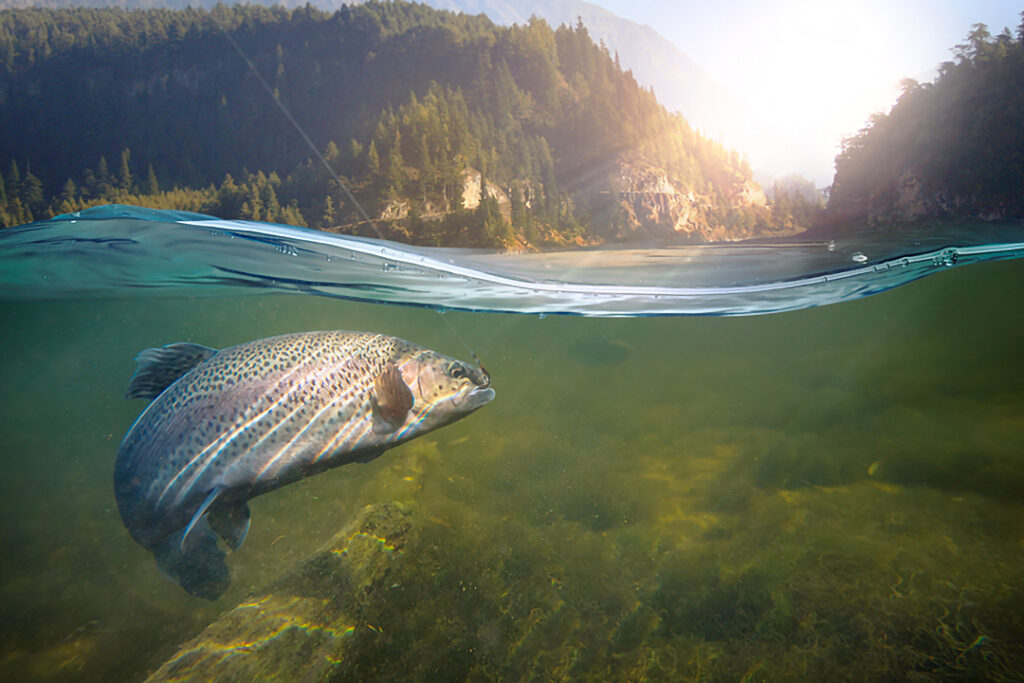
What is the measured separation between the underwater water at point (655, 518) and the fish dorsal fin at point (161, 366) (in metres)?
2.38

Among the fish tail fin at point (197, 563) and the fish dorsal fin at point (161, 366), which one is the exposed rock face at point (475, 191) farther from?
the fish tail fin at point (197, 563)

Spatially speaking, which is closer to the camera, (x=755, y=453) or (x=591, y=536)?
(x=591, y=536)

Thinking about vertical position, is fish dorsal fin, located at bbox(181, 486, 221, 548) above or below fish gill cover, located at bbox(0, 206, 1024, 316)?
below

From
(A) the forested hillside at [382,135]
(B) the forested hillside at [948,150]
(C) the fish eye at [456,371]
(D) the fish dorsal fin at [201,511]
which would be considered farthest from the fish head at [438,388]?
(B) the forested hillside at [948,150]

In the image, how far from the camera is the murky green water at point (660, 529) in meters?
3.66

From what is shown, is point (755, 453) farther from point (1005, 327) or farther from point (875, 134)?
point (1005, 327)

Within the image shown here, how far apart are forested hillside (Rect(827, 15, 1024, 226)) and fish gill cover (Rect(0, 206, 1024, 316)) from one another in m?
0.49

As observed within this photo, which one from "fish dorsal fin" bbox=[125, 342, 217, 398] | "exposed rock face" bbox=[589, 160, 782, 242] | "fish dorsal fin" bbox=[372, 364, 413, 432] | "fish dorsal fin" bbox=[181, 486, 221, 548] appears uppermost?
"exposed rock face" bbox=[589, 160, 782, 242]

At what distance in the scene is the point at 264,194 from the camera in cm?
731

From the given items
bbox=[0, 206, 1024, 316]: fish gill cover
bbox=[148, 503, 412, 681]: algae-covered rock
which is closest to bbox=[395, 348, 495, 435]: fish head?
bbox=[148, 503, 412, 681]: algae-covered rock

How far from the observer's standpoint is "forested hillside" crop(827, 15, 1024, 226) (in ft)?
21.2

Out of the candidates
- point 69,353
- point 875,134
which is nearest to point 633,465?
point 875,134

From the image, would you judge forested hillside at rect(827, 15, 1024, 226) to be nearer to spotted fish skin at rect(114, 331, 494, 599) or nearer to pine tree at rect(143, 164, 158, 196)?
spotted fish skin at rect(114, 331, 494, 599)

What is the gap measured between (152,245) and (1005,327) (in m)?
20.6
